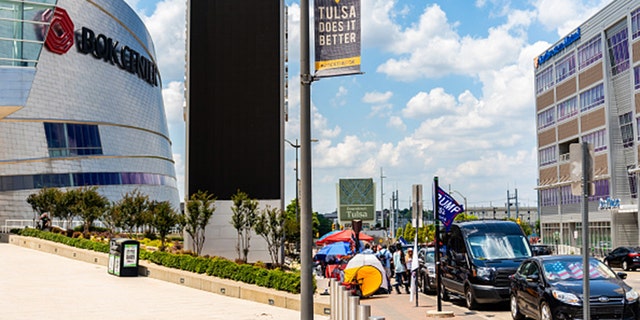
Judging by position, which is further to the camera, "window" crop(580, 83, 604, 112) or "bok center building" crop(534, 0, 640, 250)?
"window" crop(580, 83, 604, 112)

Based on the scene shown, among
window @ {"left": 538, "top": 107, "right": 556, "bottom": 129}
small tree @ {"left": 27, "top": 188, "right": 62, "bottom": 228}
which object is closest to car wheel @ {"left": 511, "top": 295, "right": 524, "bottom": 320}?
small tree @ {"left": 27, "top": 188, "right": 62, "bottom": 228}

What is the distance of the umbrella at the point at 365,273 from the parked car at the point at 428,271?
7.96 feet

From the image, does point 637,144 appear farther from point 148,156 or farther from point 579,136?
point 148,156

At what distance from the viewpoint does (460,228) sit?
65.5 ft

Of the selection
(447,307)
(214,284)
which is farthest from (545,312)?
(214,284)

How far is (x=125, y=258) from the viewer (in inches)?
1053

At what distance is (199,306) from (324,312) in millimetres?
3661

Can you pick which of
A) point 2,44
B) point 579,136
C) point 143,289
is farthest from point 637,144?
point 2,44

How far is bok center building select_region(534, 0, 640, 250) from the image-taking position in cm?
5891

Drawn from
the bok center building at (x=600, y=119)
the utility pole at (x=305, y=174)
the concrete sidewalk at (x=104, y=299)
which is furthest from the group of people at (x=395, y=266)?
the bok center building at (x=600, y=119)

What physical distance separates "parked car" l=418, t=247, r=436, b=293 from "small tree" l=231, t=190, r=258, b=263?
30.0 feet

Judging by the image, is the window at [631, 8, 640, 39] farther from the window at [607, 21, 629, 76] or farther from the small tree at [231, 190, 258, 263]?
the small tree at [231, 190, 258, 263]

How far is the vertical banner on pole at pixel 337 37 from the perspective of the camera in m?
8.87

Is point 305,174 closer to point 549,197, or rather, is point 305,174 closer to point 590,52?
point 590,52
